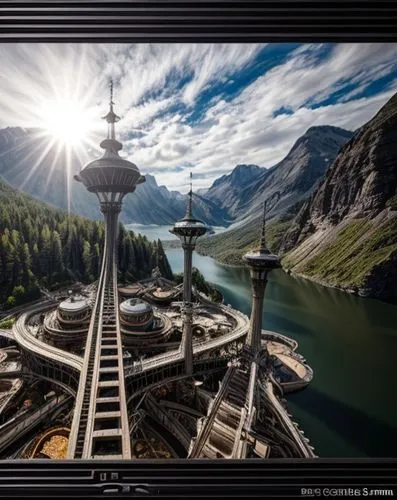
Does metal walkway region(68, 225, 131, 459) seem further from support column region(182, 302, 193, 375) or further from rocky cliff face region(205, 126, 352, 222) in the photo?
rocky cliff face region(205, 126, 352, 222)

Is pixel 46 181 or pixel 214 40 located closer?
pixel 214 40

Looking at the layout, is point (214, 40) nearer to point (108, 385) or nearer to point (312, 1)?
point (312, 1)

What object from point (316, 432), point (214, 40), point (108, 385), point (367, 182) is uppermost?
point (367, 182)

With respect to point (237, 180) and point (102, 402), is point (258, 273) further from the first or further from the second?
point (102, 402)

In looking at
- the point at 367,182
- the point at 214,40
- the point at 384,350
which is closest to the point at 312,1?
the point at 214,40

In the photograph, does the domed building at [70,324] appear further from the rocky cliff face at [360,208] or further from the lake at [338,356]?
the rocky cliff face at [360,208]

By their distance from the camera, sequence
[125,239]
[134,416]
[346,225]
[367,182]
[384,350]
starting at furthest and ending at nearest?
[125,239]
[384,350]
[346,225]
[367,182]
[134,416]

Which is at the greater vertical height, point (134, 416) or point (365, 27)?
point (365, 27)
